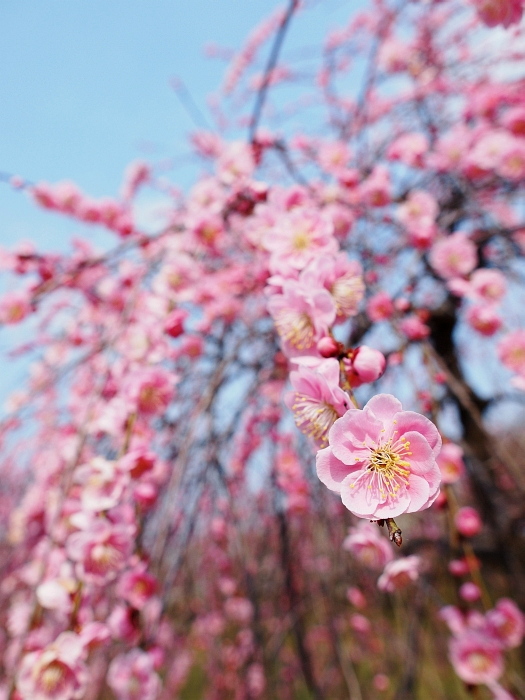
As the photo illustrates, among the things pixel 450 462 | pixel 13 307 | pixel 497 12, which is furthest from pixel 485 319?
pixel 13 307

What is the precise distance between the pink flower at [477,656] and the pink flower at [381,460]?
1163 mm

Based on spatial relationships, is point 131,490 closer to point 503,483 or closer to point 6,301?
point 6,301

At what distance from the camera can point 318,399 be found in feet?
1.97

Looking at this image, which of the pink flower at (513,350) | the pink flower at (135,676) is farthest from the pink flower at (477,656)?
the pink flower at (135,676)

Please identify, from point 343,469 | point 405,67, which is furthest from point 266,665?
point 405,67

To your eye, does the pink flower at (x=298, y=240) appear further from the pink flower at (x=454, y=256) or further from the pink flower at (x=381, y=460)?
the pink flower at (x=454, y=256)

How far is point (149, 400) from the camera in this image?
3.53ft

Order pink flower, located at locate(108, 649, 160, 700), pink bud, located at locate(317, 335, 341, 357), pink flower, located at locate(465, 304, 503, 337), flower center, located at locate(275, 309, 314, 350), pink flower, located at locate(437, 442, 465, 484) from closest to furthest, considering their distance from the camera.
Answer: pink bud, located at locate(317, 335, 341, 357) < flower center, located at locate(275, 309, 314, 350) < pink flower, located at locate(108, 649, 160, 700) < pink flower, located at locate(437, 442, 465, 484) < pink flower, located at locate(465, 304, 503, 337)

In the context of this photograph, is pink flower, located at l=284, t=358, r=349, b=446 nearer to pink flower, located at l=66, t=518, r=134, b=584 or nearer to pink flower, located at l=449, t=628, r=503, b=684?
pink flower, located at l=66, t=518, r=134, b=584

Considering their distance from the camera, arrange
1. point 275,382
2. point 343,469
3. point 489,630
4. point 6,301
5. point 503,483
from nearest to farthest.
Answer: point 343,469, point 489,630, point 6,301, point 275,382, point 503,483

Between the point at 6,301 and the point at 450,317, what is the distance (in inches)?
88.2

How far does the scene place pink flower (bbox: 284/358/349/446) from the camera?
541mm

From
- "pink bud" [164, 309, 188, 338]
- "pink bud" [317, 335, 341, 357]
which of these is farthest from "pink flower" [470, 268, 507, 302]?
"pink bud" [317, 335, 341, 357]

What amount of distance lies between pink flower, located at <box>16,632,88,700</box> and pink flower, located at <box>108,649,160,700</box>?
0.34 ft
